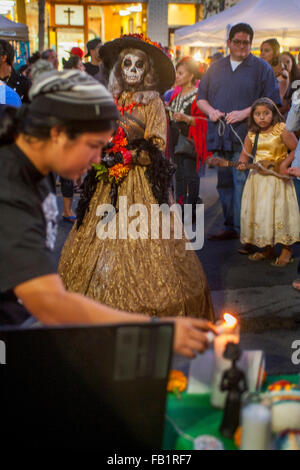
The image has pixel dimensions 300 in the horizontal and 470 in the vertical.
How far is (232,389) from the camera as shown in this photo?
5.49 ft

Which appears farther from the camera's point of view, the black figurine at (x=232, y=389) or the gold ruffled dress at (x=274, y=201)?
the gold ruffled dress at (x=274, y=201)

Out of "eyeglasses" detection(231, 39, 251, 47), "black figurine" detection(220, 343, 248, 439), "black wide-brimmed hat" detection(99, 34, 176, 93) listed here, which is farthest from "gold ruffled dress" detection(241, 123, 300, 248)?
"black figurine" detection(220, 343, 248, 439)

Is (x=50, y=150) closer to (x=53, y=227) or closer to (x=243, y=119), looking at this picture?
(x=53, y=227)

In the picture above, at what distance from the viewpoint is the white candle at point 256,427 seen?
1.51 metres

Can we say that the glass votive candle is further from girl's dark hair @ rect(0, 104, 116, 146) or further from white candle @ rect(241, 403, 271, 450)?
girl's dark hair @ rect(0, 104, 116, 146)

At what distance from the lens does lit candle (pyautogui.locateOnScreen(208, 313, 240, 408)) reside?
5.42 ft

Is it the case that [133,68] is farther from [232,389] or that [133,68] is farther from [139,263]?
[232,389]

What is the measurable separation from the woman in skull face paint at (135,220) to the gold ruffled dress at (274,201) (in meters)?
1.75

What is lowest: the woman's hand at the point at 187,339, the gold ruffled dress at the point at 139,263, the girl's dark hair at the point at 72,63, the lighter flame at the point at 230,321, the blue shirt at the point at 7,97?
the gold ruffled dress at the point at 139,263

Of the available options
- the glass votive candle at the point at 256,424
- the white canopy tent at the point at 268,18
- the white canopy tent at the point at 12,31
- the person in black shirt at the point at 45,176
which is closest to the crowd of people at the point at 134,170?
the person in black shirt at the point at 45,176

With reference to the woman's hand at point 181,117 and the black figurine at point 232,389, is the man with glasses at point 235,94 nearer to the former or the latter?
the woman's hand at point 181,117

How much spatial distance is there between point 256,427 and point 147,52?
314 cm

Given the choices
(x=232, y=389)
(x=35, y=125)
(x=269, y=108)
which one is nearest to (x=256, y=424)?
(x=232, y=389)
